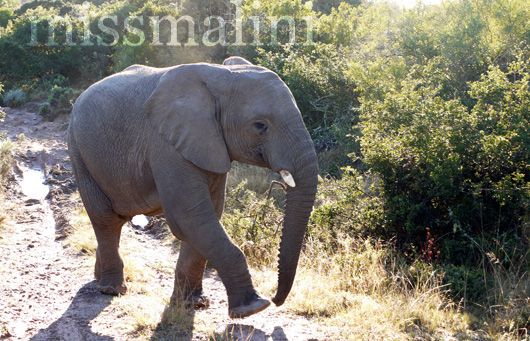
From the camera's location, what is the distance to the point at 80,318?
19.6ft

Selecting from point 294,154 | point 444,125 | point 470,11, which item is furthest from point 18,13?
point 294,154

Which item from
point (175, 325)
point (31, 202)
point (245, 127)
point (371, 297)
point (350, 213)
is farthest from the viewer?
point (31, 202)

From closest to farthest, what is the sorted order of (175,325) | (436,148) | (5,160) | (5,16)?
(175,325), (436,148), (5,160), (5,16)

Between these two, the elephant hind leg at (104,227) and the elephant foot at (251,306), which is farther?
the elephant hind leg at (104,227)

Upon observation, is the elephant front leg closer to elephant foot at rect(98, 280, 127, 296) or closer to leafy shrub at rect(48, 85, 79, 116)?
elephant foot at rect(98, 280, 127, 296)

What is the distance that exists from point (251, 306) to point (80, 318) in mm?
1736

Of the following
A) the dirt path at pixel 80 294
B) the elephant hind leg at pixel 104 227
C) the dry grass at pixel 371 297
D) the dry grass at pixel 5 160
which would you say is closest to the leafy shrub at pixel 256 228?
the dry grass at pixel 371 297

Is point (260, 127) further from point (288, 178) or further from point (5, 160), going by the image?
point (5, 160)

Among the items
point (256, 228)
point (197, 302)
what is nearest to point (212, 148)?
point (197, 302)

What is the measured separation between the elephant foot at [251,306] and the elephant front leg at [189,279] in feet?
3.16

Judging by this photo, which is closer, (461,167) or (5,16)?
(461,167)

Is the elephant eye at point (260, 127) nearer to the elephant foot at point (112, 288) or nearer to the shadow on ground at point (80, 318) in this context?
the shadow on ground at point (80, 318)

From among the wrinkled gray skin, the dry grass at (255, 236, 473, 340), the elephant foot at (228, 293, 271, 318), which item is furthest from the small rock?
the elephant foot at (228, 293, 271, 318)

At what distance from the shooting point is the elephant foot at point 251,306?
5.15m
